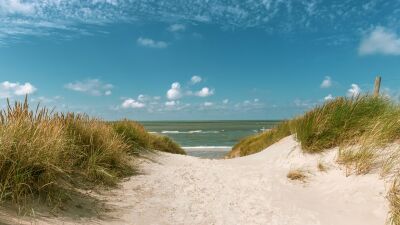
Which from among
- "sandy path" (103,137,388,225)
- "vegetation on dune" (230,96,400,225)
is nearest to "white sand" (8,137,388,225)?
"sandy path" (103,137,388,225)

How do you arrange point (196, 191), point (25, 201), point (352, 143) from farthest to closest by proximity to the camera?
point (352, 143)
point (196, 191)
point (25, 201)

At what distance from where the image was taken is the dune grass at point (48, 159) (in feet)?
15.2

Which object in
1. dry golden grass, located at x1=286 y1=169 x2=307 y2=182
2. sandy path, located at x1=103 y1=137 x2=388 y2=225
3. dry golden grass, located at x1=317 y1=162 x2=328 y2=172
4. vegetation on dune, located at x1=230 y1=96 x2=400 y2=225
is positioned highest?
vegetation on dune, located at x1=230 y1=96 x2=400 y2=225

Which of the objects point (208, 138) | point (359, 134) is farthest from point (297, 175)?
point (208, 138)

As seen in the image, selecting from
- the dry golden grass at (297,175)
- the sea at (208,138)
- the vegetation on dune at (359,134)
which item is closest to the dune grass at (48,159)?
the dry golden grass at (297,175)

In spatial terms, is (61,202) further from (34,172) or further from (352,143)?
(352,143)

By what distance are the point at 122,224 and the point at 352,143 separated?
546cm

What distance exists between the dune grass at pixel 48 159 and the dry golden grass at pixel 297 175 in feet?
12.3

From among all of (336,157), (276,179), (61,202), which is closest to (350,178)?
(336,157)

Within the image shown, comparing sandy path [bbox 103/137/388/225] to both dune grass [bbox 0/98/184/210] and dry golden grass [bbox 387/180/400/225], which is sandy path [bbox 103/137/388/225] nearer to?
dry golden grass [bbox 387/180/400/225]

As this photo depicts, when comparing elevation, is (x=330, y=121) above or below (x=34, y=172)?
above

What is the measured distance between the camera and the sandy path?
588 centimetres

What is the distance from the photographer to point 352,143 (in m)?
8.03

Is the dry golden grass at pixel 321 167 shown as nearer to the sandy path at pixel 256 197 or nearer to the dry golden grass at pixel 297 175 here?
the sandy path at pixel 256 197
